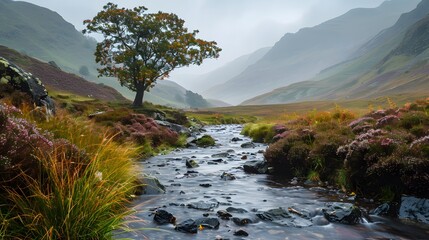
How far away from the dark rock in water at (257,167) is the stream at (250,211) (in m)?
0.60

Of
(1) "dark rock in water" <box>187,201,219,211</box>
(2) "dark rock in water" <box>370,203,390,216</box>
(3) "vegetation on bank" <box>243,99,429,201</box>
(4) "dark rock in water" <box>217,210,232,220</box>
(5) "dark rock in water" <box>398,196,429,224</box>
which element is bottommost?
(1) "dark rock in water" <box>187,201,219,211</box>

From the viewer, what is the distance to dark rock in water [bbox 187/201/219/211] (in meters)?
9.12

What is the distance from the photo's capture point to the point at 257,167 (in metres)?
15.2

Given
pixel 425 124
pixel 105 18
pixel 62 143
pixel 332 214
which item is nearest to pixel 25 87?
pixel 62 143

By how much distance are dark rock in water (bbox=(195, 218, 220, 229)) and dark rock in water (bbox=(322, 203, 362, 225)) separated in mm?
2893

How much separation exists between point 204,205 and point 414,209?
5413mm

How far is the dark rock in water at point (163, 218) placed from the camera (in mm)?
7844

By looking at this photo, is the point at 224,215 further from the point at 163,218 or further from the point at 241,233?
the point at 163,218

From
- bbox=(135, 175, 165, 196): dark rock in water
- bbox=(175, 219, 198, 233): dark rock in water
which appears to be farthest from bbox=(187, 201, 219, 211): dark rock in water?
bbox=(135, 175, 165, 196): dark rock in water

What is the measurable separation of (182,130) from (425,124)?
2292 centimetres

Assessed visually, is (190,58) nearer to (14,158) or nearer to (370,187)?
(370,187)

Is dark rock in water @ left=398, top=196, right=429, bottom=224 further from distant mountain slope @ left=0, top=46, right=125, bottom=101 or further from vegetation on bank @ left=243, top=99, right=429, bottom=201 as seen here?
distant mountain slope @ left=0, top=46, right=125, bottom=101

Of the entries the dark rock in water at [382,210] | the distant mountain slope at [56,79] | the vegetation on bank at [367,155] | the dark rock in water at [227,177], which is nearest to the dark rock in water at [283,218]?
the dark rock in water at [382,210]

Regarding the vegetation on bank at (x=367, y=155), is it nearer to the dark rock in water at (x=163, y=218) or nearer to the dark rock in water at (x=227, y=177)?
the dark rock in water at (x=227, y=177)
